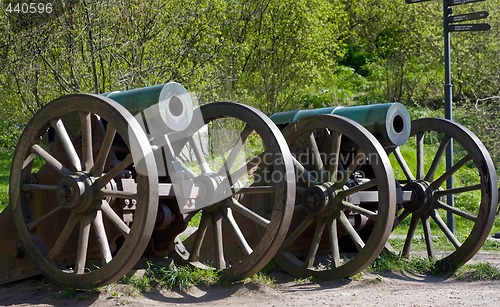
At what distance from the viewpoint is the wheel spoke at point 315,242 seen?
327 inches

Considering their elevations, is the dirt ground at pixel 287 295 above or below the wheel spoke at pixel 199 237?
below

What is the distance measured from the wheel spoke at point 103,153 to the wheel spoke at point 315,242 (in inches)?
97.9

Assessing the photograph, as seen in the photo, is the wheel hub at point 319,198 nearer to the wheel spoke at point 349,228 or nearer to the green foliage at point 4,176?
the wheel spoke at point 349,228

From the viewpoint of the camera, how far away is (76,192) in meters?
6.56

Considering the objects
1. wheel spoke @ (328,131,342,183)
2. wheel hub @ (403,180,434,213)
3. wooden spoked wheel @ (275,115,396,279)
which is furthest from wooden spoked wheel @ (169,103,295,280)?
wheel hub @ (403,180,434,213)

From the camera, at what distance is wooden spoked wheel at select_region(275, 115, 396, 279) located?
308 inches

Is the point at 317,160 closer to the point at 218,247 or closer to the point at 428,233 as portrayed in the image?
the point at 218,247

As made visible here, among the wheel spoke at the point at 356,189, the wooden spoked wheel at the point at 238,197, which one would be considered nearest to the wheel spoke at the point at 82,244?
the wooden spoked wheel at the point at 238,197

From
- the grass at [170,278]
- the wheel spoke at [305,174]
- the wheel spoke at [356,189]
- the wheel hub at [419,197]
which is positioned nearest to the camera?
the grass at [170,278]

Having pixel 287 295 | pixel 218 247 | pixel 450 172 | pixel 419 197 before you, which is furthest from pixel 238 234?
pixel 450 172

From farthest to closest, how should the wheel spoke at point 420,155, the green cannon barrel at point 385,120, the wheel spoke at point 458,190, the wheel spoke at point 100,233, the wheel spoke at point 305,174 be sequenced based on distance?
the wheel spoke at point 420,155, the wheel spoke at point 458,190, the green cannon barrel at point 385,120, the wheel spoke at point 305,174, the wheel spoke at point 100,233

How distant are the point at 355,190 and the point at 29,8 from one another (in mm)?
8168

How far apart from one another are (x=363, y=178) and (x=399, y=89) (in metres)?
15.7

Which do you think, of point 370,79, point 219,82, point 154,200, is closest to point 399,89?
point 370,79
